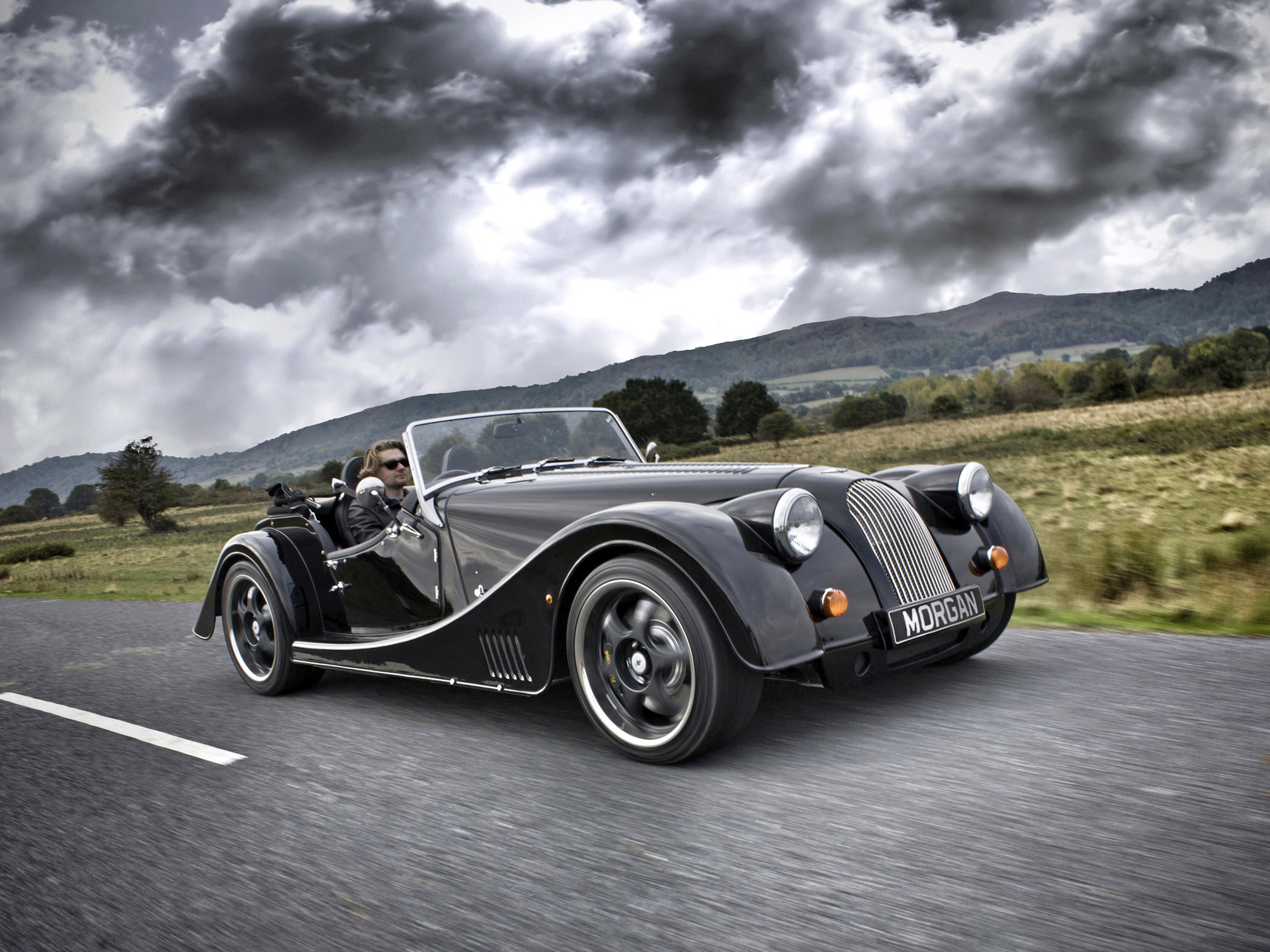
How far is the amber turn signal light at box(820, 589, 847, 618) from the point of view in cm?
315

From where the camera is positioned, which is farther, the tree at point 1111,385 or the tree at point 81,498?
the tree at point 81,498

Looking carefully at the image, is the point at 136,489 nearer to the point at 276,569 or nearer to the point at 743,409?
the point at 743,409

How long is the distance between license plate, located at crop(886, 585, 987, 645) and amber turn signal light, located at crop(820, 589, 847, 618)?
27 cm

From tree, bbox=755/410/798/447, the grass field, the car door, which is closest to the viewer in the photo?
the car door

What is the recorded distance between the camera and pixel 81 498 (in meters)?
82.6

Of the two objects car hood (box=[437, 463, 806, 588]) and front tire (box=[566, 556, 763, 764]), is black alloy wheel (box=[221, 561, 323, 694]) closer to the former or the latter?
car hood (box=[437, 463, 806, 588])

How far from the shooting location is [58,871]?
2619mm

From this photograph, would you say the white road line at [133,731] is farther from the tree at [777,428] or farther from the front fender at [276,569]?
the tree at [777,428]

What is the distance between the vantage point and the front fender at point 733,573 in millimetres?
2943

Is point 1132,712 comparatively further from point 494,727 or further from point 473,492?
point 473,492

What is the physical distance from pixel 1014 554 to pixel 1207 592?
8.48 feet

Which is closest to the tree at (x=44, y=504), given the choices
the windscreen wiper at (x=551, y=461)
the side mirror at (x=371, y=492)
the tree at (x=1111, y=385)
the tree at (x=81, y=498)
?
the tree at (x=81, y=498)

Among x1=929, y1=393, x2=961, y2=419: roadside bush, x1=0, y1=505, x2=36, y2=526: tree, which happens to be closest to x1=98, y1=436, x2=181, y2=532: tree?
x1=0, y1=505, x2=36, y2=526: tree

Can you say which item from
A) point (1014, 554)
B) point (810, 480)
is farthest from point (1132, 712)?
point (810, 480)
